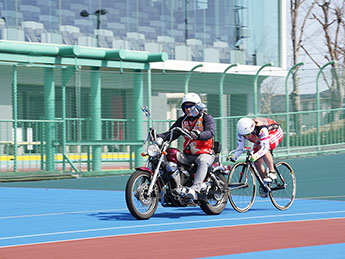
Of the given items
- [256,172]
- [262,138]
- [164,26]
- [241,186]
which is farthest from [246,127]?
[164,26]

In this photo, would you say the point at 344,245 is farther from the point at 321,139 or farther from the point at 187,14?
the point at 187,14

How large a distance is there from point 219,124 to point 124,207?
1140 centimetres

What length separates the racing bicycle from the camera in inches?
446

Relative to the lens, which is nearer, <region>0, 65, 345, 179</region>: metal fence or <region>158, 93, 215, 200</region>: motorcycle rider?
<region>158, 93, 215, 200</region>: motorcycle rider

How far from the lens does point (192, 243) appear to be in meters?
8.21

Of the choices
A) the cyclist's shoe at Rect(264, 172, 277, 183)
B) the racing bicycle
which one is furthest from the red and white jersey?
→ the cyclist's shoe at Rect(264, 172, 277, 183)

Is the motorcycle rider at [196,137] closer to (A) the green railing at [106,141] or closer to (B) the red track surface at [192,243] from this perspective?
(B) the red track surface at [192,243]

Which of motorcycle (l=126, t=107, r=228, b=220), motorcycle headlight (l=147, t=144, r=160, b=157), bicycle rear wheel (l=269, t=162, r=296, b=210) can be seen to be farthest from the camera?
bicycle rear wheel (l=269, t=162, r=296, b=210)

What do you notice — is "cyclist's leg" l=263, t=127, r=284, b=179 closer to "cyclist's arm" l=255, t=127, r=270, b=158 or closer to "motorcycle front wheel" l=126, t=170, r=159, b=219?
"cyclist's arm" l=255, t=127, r=270, b=158

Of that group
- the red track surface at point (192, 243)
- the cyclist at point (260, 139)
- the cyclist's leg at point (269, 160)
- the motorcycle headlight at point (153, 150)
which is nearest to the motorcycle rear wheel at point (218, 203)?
the cyclist at point (260, 139)

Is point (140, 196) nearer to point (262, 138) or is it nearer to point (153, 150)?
point (153, 150)

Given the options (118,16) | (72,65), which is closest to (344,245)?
(72,65)

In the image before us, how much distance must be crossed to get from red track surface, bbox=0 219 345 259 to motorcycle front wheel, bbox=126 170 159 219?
117cm

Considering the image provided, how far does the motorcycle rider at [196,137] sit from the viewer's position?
10.7m
